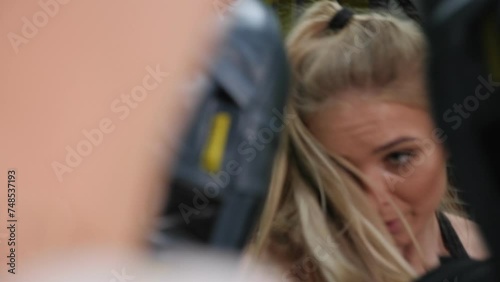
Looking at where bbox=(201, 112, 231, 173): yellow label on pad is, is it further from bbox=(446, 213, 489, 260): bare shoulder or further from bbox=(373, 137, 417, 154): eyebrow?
bbox=(446, 213, 489, 260): bare shoulder

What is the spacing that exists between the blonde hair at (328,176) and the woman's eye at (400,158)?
5cm

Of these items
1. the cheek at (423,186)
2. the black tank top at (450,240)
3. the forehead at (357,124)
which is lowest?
the black tank top at (450,240)

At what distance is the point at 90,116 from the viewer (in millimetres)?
1063

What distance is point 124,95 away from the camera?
41.4 inches

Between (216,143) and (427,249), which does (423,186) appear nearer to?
(427,249)

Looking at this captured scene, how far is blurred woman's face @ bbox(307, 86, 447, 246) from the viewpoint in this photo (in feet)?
3.30

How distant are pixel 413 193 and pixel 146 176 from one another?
13.8 inches

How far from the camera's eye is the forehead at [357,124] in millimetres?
1010

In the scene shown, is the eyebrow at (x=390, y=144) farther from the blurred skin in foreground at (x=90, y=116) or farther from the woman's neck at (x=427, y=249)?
the blurred skin in foreground at (x=90, y=116)

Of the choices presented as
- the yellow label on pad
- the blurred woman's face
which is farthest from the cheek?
the yellow label on pad

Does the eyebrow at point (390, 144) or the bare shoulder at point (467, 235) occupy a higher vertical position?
the eyebrow at point (390, 144)

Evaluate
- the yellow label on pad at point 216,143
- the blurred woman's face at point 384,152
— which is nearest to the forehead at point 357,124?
the blurred woman's face at point 384,152

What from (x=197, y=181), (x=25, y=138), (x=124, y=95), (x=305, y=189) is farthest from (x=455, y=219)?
(x=25, y=138)

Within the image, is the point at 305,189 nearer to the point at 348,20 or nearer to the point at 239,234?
the point at 239,234
